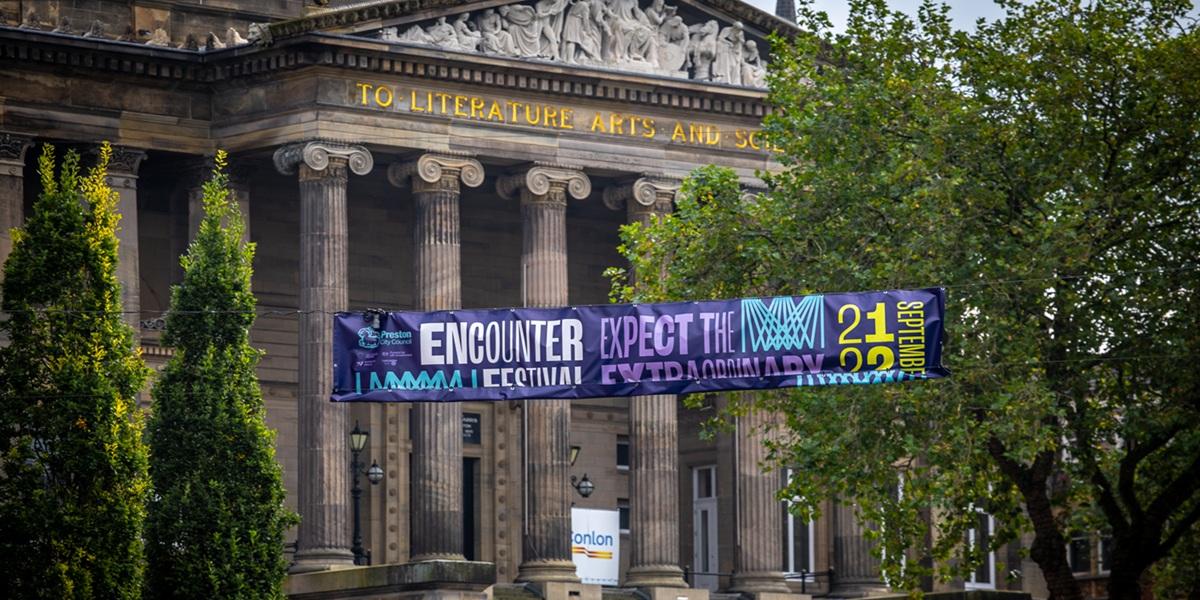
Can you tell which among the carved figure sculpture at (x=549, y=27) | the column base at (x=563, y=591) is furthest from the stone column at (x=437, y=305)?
the carved figure sculpture at (x=549, y=27)

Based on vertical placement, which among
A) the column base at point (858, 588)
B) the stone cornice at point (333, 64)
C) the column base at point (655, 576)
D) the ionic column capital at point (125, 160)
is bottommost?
the column base at point (858, 588)

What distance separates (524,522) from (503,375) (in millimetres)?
18317

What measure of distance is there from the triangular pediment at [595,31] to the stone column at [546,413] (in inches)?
114

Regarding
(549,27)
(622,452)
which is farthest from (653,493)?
(549,27)

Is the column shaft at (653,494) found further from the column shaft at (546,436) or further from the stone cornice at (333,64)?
the stone cornice at (333,64)

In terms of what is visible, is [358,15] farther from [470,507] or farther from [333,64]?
[470,507]

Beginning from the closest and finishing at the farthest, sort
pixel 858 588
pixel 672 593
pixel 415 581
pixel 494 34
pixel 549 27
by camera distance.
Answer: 1. pixel 415 581
2. pixel 494 34
3. pixel 672 593
4. pixel 549 27
5. pixel 858 588

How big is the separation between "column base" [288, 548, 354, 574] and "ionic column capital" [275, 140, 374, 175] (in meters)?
8.39

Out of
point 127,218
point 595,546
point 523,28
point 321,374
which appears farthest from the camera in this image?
point 595,546

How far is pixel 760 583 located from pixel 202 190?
1607 cm

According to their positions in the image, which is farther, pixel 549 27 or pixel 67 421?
pixel 549 27

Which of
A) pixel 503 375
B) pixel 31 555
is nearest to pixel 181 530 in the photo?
pixel 31 555

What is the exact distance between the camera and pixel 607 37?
212ft

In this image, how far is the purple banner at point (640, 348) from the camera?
1730 inches
